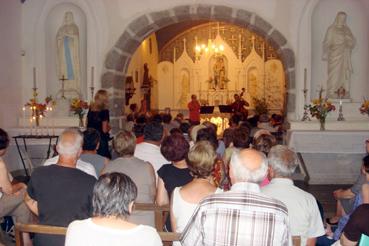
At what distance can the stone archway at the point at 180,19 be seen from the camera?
10039 millimetres

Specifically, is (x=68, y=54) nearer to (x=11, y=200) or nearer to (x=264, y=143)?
(x=11, y=200)

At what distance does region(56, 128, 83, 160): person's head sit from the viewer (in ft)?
12.5

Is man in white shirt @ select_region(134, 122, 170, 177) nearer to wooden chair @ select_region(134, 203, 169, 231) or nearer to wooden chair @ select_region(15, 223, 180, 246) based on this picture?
wooden chair @ select_region(134, 203, 169, 231)

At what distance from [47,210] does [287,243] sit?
5.22ft

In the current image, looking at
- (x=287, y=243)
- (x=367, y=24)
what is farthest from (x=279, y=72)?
(x=287, y=243)

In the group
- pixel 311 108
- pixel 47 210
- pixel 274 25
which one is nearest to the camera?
pixel 47 210

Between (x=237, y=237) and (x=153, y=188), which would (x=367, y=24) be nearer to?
(x=153, y=188)

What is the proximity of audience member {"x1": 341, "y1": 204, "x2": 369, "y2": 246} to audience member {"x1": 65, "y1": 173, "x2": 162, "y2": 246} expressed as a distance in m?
1.20

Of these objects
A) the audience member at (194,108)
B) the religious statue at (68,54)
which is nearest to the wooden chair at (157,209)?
the religious statue at (68,54)

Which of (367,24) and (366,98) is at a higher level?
(367,24)

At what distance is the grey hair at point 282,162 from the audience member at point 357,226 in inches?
17.9

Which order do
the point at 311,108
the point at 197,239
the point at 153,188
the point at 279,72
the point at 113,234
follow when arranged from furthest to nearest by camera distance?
1. the point at 279,72
2. the point at 311,108
3. the point at 153,188
4. the point at 197,239
5. the point at 113,234

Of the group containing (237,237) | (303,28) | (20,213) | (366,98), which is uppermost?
(303,28)

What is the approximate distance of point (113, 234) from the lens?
8.51 feet
